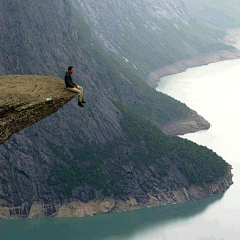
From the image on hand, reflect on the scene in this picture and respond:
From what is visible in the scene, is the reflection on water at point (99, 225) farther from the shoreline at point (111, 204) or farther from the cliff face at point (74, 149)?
the cliff face at point (74, 149)

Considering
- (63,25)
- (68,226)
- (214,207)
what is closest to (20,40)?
(63,25)

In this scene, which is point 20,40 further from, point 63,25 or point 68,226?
point 68,226

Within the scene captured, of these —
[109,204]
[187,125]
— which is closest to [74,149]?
[109,204]

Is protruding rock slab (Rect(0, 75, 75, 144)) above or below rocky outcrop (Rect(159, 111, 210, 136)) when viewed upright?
above

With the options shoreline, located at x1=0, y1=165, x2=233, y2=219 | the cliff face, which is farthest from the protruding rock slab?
the cliff face

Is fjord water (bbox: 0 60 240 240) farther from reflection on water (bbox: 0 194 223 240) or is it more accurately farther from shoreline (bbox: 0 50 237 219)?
shoreline (bbox: 0 50 237 219)
